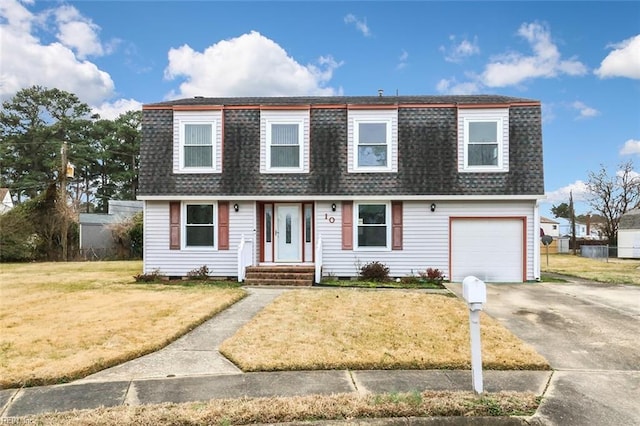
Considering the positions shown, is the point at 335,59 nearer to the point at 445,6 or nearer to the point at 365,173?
the point at 445,6

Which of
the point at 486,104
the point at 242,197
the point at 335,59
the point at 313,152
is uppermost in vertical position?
the point at 335,59

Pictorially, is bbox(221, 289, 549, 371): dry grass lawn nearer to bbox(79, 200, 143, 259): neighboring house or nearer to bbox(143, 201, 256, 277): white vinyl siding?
bbox(143, 201, 256, 277): white vinyl siding

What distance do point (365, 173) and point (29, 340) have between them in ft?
30.6

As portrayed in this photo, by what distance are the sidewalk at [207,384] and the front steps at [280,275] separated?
6.48 metres

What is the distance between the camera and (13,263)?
20188 millimetres

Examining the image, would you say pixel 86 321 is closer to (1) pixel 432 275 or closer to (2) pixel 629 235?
(1) pixel 432 275

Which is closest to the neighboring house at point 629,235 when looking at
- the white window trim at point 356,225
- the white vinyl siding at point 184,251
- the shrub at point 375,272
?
the white window trim at point 356,225

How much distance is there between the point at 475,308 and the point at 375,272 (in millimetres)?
8608

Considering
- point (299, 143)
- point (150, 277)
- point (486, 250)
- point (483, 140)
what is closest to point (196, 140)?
point (299, 143)

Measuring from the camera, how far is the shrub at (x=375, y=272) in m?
12.5

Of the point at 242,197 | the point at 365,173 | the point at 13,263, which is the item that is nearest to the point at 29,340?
the point at 242,197

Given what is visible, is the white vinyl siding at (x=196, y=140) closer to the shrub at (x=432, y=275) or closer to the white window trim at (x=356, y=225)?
the white window trim at (x=356, y=225)

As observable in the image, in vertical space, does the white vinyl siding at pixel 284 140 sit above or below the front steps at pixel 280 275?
above

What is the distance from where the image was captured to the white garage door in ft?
41.7
